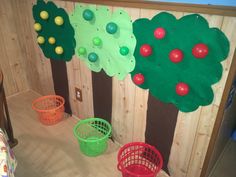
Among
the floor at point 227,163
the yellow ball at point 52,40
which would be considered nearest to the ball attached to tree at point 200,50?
the floor at point 227,163

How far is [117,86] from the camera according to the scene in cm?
171

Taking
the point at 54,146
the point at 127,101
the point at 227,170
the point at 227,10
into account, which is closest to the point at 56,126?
the point at 54,146

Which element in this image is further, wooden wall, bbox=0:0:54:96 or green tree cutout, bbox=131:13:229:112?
wooden wall, bbox=0:0:54:96

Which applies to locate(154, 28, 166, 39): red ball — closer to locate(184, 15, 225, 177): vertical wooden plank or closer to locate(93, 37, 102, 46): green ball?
locate(184, 15, 225, 177): vertical wooden plank

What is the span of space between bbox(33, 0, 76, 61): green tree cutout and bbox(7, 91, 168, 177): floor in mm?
720

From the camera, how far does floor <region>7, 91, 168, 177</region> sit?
1.68 metres

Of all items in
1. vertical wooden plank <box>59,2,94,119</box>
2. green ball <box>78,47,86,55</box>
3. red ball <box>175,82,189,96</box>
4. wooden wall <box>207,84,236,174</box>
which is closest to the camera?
red ball <box>175,82,189,96</box>

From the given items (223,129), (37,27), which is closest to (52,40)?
(37,27)

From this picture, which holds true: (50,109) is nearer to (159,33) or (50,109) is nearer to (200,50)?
(159,33)

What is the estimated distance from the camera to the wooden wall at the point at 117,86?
1278mm

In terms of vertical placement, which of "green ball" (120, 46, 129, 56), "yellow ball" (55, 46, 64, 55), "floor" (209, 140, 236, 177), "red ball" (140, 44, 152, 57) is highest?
"red ball" (140, 44, 152, 57)

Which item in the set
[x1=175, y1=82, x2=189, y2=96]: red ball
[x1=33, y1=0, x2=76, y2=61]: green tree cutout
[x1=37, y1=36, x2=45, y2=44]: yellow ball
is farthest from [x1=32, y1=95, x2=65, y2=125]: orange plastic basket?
[x1=175, y1=82, x2=189, y2=96]: red ball

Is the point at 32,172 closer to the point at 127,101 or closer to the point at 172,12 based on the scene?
the point at 127,101

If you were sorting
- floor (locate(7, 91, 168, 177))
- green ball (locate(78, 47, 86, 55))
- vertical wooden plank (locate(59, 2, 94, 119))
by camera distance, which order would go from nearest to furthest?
floor (locate(7, 91, 168, 177)) < green ball (locate(78, 47, 86, 55)) < vertical wooden plank (locate(59, 2, 94, 119))
